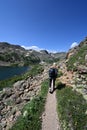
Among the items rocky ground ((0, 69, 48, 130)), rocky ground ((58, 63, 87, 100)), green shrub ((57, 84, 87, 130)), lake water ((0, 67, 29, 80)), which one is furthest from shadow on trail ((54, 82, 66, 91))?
lake water ((0, 67, 29, 80))

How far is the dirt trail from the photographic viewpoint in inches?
591

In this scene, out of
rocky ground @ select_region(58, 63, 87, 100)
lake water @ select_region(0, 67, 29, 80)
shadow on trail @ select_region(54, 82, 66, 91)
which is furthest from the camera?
lake water @ select_region(0, 67, 29, 80)

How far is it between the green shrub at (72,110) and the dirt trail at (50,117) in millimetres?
545

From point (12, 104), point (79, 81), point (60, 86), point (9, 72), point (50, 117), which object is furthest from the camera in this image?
point (9, 72)

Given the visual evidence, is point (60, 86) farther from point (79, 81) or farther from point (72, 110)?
point (72, 110)

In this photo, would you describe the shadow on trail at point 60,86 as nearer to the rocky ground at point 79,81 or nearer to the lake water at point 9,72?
the rocky ground at point 79,81

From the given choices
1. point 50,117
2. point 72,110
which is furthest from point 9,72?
point 72,110

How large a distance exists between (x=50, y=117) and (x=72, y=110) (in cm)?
234

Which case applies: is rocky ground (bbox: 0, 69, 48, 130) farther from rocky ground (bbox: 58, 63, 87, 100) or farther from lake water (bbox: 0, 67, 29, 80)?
lake water (bbox: 0, 67, 29, 80)

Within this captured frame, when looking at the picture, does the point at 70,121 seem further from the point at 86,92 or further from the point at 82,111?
the point at 86,92

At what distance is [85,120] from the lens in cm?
1491

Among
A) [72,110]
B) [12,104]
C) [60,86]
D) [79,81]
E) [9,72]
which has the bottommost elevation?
[12,104]

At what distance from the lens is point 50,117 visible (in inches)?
653

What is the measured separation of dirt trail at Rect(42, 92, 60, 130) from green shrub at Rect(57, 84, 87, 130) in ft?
1.79
